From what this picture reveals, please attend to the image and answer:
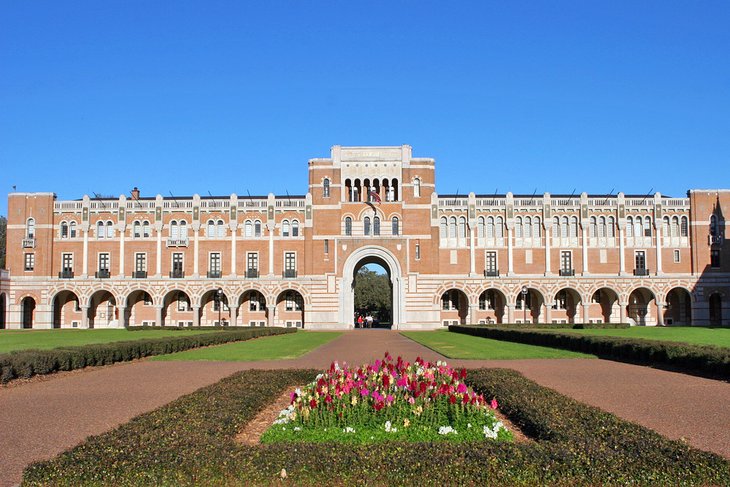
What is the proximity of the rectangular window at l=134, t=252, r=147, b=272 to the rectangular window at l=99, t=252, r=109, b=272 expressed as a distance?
2600 mm

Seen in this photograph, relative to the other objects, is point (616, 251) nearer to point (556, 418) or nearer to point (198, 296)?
point (198, 296)

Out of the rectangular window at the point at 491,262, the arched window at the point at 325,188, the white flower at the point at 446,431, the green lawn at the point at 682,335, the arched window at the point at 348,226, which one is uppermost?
the arched window at the point at 325,188

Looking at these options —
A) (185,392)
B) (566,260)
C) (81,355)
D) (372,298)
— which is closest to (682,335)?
(566,260)

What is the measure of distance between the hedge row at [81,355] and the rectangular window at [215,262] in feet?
96.0

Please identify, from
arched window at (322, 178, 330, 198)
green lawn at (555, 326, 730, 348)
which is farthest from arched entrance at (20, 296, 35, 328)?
green lawn at (555, 326, 730, 348)

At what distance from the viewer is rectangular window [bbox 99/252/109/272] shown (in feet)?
205

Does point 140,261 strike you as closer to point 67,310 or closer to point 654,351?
point 67,310

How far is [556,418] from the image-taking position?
1006 cm

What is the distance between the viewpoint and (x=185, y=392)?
15469 mm

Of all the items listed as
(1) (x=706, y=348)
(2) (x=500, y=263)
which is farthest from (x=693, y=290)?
(1) (x=706, y=348)

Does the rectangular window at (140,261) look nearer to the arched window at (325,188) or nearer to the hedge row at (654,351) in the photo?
the arched window at (325,188)

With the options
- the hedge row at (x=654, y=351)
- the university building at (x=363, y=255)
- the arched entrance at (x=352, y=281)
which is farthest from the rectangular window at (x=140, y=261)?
the hedge row at (x=654, y=351)

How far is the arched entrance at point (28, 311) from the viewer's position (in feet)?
204

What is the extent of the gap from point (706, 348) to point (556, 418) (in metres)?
13.2
